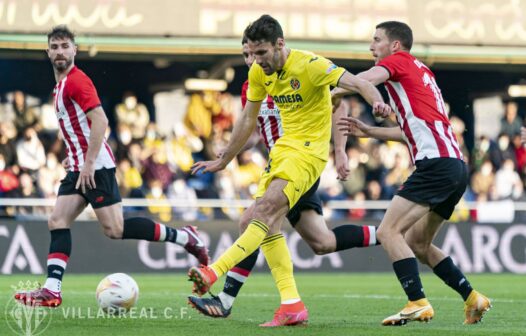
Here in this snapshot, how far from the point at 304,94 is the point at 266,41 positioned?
50 centimetres

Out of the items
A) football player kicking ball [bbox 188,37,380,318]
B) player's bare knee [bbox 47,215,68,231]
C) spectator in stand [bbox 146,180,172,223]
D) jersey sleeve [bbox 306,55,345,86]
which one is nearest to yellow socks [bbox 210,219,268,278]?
football player kicking ball [bbox 188,37,380,318]

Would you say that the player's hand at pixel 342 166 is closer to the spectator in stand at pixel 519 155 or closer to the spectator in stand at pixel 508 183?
the spectator in stand at pixel 508 183

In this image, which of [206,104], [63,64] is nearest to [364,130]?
[63,64]

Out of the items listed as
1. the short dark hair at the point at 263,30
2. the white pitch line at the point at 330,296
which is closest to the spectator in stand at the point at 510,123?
the white pitch line at the point at 330,296

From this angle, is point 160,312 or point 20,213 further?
point 20,213

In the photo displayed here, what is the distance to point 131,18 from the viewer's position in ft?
65.7

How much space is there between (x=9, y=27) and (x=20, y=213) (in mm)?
3283

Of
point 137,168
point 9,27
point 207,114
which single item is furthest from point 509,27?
point 9,27

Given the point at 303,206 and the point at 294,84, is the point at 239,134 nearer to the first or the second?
the point at 294,84

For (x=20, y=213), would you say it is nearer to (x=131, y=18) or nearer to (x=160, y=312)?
(x=131, y=18)

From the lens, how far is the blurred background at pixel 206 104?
18.8 m

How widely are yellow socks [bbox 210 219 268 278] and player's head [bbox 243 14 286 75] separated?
1096 mm

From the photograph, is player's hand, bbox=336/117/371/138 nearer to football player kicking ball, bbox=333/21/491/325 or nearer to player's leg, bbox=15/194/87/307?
football player kicking ball, bbox=333/21/491/325

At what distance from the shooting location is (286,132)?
339 inches
